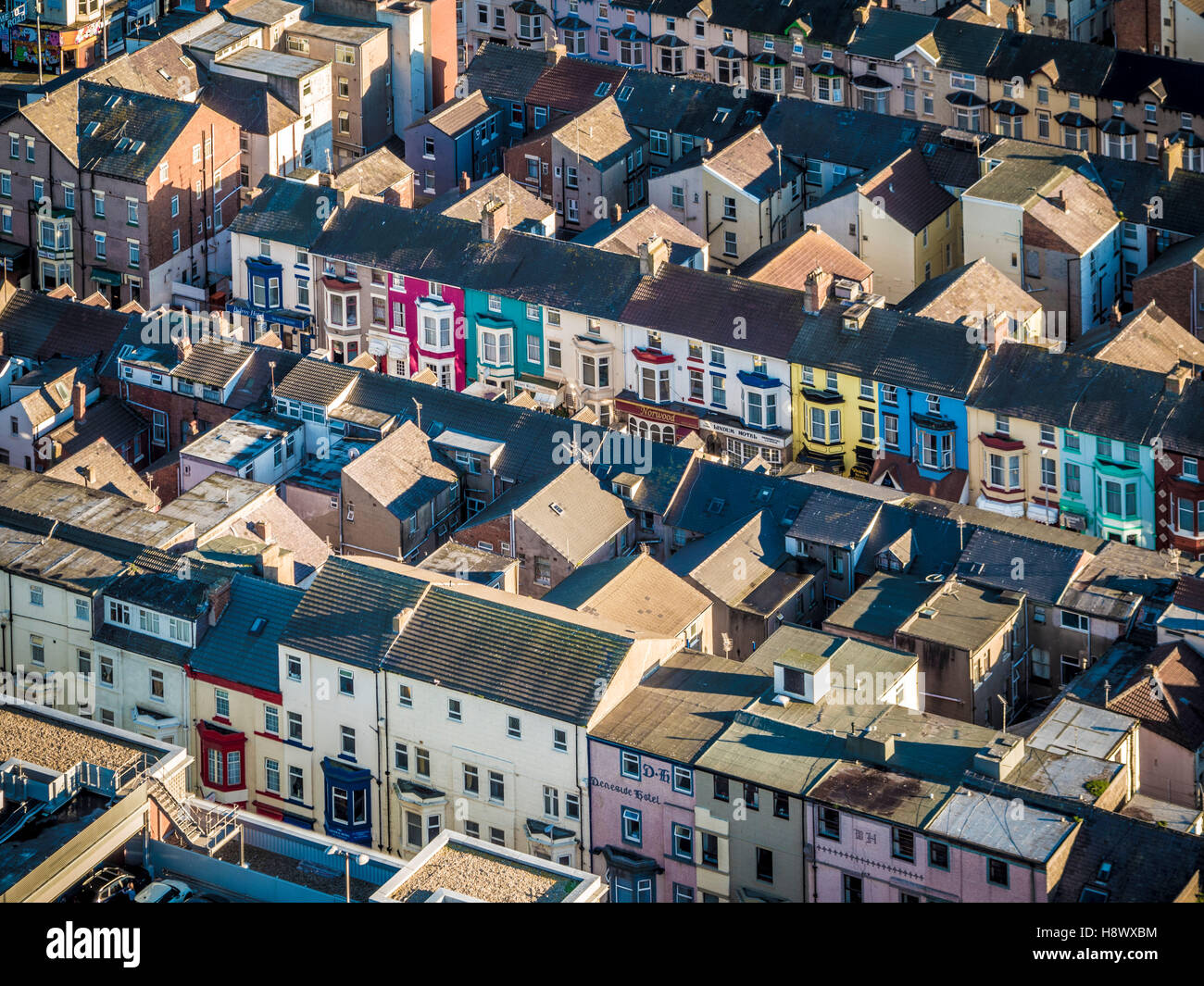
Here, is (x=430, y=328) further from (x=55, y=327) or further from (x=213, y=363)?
(x=55, y=327)

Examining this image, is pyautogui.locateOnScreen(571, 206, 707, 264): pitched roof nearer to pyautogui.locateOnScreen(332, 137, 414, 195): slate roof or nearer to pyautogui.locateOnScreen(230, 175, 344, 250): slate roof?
pyautogui.locateOnScreen(332, 137, 414, 195): slate roof

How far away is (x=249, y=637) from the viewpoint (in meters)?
121

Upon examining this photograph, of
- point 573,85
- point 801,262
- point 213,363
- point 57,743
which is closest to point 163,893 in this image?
point 57,743

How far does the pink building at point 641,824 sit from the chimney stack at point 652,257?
47.2 m

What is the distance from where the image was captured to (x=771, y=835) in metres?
109

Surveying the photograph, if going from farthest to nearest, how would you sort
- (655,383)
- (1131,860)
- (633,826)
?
(655,383) < (633,826) < (1131,860)

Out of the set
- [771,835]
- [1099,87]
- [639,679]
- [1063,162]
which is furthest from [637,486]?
[1099,87]

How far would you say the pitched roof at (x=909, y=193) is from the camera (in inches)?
6471

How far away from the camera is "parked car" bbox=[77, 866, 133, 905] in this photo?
92062mm

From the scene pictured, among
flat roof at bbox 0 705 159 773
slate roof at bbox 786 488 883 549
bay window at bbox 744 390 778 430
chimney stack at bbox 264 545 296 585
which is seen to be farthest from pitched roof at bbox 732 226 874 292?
flat roof at bbox 0 705 159 773

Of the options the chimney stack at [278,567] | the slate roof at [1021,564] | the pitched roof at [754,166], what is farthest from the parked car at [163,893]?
the pitched roof at [754,166]

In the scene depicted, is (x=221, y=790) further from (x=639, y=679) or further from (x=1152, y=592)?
(x=1152, y=592)

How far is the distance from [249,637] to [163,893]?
30.3 metres

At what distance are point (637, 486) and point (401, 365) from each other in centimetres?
2634
